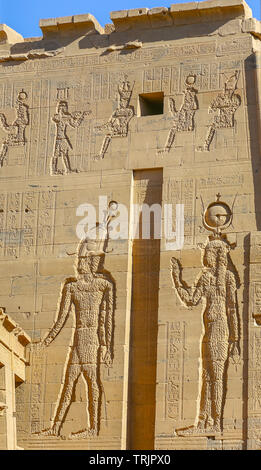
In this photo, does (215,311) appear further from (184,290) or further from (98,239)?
(98,239)

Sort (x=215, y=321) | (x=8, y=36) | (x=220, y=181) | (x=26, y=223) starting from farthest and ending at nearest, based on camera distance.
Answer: (x=8, y=36) < (x=26, y=223) < (x=220, y=181) < (x=215, y=321)

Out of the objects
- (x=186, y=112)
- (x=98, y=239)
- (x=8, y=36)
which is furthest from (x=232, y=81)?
(x=8, y=36)

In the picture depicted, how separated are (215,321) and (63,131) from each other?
13.8 ft

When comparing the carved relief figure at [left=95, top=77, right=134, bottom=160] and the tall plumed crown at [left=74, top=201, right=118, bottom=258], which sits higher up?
the carved relief figure at [left=95, top=77, right=134, bottom=160]

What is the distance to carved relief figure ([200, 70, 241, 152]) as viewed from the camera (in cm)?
2356

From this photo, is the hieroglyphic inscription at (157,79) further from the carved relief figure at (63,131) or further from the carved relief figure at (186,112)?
the carved relief figure at (63,131)

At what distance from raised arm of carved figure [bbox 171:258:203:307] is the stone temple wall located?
0.03 meters

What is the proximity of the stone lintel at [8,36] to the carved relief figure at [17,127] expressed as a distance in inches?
40.2

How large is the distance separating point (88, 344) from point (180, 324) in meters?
1.49

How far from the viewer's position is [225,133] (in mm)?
23516

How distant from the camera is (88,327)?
2331cm

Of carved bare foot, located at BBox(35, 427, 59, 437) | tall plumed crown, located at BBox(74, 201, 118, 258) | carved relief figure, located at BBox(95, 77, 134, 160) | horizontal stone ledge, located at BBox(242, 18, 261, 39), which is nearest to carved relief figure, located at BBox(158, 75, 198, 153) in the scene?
carved relief figure, located at BBox(95, 77, 134, 160)

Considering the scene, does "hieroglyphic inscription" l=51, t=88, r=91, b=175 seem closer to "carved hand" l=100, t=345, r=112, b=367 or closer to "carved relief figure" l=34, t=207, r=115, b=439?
"carved relief figure" l=34, t=207, r=115, b=439

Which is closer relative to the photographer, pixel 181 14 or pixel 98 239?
pixel 98 239
